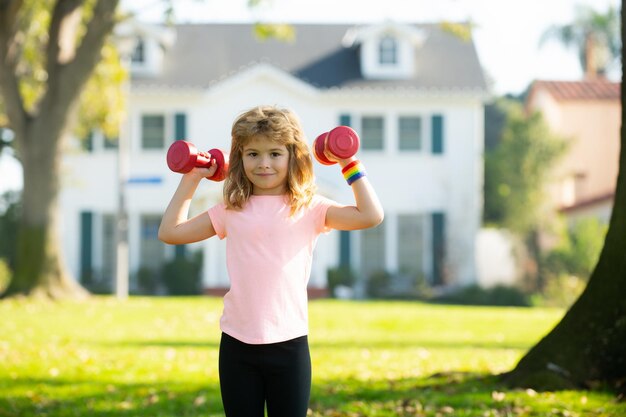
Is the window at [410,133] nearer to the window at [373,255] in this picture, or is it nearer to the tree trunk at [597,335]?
the window at [373,255]

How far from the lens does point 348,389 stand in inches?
297

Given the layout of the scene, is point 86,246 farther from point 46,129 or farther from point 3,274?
point 46,129

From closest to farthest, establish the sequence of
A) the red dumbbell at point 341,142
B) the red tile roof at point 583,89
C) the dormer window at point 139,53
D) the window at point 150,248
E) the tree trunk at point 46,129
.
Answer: the red dumbbell at point 341,142 → the tree trunk at point 46,129 → the window at point 150,248 → the dormer window at point 139,53 → the red tile roof at point 583,89

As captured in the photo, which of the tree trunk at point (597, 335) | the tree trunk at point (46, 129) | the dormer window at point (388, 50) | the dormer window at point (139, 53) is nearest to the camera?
the tree trunk at point (597, 335)

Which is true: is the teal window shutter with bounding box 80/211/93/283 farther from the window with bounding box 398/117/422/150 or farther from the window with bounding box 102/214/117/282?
the window with bounding box 398/117/422/150

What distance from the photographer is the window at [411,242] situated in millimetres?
27156

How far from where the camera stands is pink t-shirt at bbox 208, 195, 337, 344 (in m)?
4.13

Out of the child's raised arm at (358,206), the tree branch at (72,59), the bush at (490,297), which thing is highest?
the tree branch at (72,59)

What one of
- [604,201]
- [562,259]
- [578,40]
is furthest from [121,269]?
[578,40]

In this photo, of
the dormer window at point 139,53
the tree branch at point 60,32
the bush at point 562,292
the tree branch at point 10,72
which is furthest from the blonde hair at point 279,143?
the dormer window at point 139,53

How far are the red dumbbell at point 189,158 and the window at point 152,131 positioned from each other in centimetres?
2310

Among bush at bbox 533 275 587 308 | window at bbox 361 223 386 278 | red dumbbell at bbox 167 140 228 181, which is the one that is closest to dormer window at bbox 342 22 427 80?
window at bbox 361 223 386 278

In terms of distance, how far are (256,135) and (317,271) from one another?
22.7 meters

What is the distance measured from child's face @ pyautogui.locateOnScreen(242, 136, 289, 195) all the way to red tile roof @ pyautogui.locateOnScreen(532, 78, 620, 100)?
2930 centimetres
